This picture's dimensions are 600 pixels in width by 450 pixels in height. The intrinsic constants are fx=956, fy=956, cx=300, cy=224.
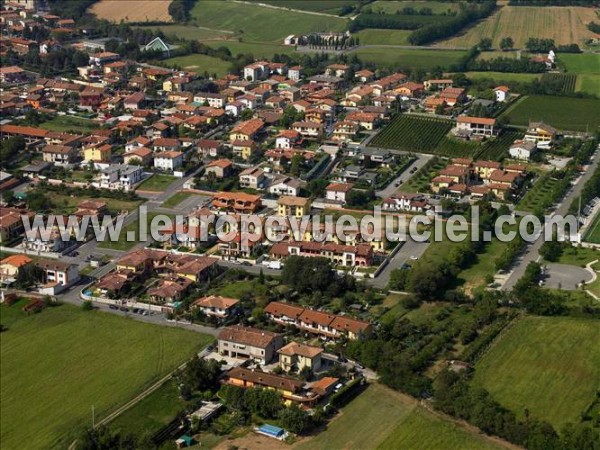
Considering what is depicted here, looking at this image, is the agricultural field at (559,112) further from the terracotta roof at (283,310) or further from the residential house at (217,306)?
the residential house at (217,306)

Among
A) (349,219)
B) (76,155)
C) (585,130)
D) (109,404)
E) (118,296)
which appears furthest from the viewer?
(585,130)

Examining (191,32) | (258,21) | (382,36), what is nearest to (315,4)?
(258,21)

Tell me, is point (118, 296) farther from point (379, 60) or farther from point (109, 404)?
point (379, 60)

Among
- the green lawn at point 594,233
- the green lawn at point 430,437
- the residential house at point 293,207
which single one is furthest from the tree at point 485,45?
the green lawn at point 430,437

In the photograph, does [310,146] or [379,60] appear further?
[379,60]

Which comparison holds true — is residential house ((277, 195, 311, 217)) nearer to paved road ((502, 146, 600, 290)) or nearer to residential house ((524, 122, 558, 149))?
paved road ((502, 146, 600, 290))

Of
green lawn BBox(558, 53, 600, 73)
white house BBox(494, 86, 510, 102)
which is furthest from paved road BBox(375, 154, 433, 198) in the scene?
green lawn BBox(558, 53, 600, 73)

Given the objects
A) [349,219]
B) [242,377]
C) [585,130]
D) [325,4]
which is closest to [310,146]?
[349,219]
